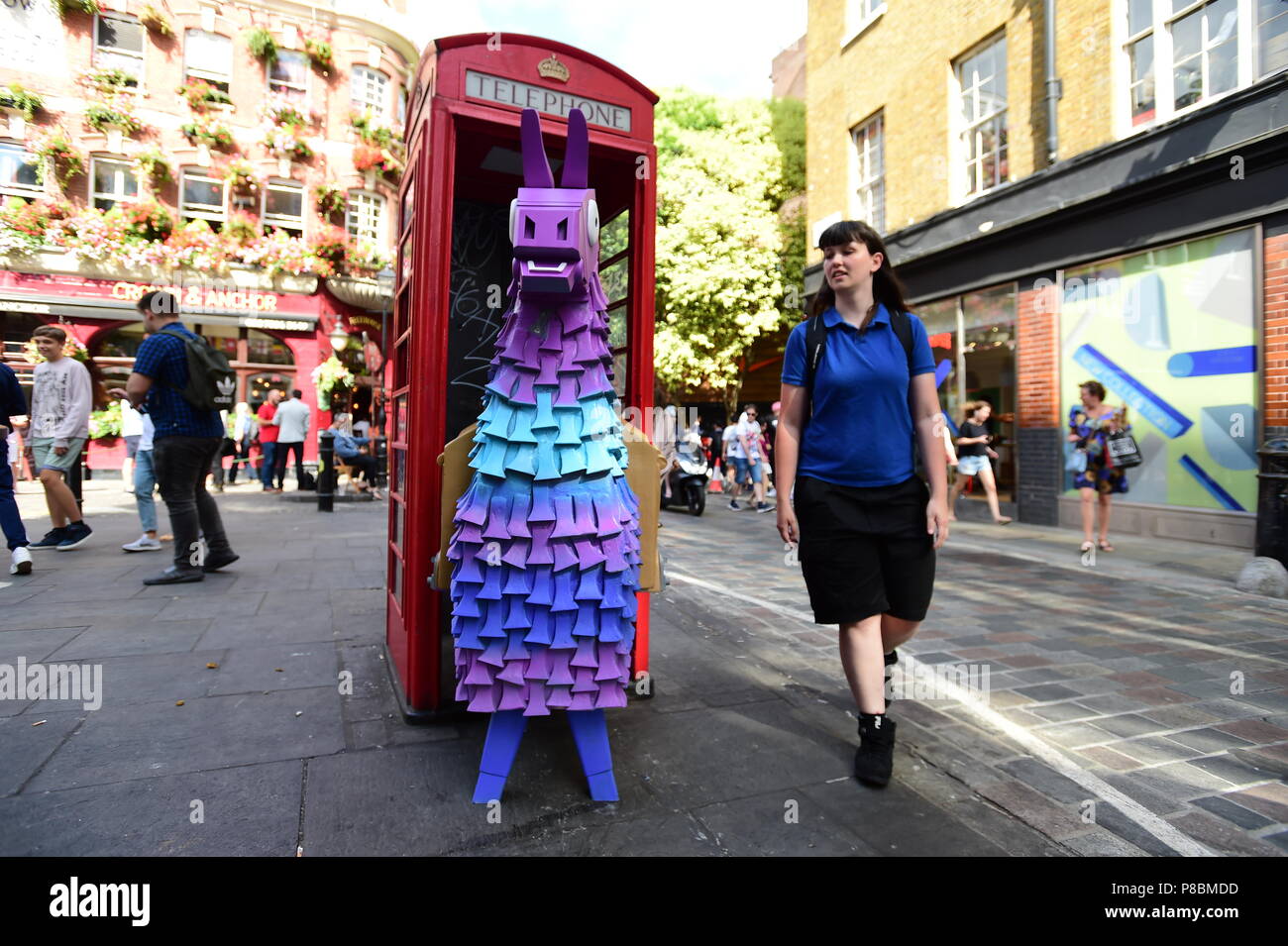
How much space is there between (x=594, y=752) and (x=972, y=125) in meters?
11.7

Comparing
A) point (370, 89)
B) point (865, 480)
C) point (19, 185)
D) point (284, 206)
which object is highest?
point (370, 89)

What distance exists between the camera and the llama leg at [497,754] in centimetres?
220

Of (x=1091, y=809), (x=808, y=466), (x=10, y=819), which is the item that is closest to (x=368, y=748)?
(x=10, y=819)

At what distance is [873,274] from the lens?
2705 millimetres

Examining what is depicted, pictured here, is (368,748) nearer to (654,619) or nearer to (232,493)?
(654,619)

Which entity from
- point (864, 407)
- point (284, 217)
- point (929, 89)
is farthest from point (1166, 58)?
point (284, 217)

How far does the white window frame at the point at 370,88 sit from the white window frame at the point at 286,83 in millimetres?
1069

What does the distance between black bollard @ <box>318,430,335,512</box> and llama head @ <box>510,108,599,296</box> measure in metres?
8.61

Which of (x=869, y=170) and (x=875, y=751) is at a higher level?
(x=869, y=170)

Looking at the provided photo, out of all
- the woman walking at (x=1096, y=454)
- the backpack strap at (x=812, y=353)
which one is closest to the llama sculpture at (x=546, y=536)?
the backpack strap at (x=812, y=353)

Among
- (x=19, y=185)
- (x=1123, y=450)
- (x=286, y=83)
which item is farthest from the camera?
(x=286, y=83)

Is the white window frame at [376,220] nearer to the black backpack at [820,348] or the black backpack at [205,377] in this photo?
the black backpack at [205,377]

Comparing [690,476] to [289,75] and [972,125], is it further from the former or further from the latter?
[289,75]

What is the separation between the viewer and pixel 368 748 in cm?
258
